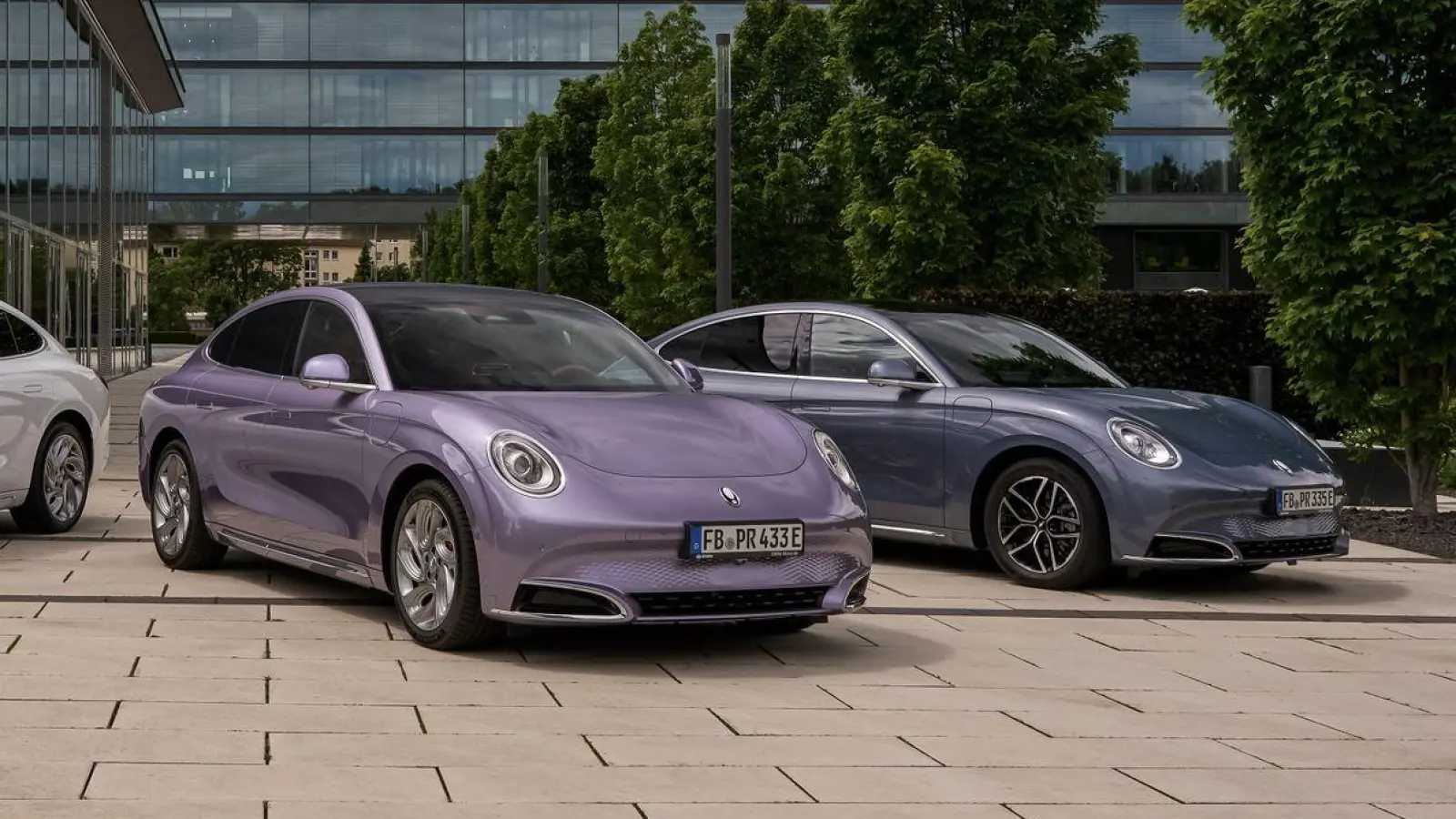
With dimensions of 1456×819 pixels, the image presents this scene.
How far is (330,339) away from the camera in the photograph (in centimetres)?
838

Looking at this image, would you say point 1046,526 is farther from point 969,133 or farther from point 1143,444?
point 969,133

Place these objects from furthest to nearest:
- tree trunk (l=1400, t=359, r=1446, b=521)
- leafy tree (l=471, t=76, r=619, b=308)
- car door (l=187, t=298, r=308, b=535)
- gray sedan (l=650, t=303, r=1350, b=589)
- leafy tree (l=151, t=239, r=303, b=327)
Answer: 1. leafy tree (l=151, t=239, r=303, b=327)
2. leafy tree (l=471, t=76, r=619, b=308)
3. tree trunk (l=1400, t=359, r=1446, b=521)
4. gray sedan (l=650, t=303, r=1350, b=589)
5. car door (l=187, t=298, r=308, b=535)

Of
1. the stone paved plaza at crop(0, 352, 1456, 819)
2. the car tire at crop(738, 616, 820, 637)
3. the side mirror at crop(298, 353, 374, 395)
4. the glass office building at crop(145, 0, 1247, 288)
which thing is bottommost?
the stone paved plaza at crop(0, 352, 1456, 819)

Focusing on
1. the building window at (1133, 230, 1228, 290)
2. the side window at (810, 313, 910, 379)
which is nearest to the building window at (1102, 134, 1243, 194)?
the building window at (1133, 230, 1228, 290)

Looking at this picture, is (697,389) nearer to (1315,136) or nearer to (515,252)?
(1315,136)

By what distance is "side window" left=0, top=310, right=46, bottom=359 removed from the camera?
427 inches

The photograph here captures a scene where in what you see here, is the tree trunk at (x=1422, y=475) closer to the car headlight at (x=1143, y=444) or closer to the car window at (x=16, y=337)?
the car headlight at (x=1143, y=444)

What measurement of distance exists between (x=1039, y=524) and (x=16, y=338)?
5.82 metres

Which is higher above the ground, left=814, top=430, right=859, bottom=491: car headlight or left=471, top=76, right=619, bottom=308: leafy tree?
left=471, top=76, right=619, bottom=308: leafy tree

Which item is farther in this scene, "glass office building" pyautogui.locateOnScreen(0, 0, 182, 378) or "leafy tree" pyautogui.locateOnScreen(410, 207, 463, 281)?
"leafy tree" pyautogui.locateOnScreen(410, 207, 463, 281)

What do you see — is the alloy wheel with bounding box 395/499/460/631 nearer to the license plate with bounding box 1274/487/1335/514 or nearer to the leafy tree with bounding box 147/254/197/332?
the license plate with bounding box 1274/487/1335/514

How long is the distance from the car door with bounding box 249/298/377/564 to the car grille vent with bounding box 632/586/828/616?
139cm

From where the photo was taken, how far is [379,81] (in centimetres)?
7194

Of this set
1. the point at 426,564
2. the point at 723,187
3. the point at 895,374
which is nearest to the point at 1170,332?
the point at 723,187
